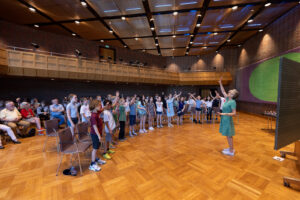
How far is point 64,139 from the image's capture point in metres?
2.65

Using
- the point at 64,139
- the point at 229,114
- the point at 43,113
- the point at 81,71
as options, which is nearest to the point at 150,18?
the point at 81,71

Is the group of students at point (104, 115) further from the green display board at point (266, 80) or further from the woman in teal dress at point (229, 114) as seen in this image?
the green display board at point (266, 80)

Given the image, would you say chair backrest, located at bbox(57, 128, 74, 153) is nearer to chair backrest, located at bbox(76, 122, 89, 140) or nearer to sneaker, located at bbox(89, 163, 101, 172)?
chair backrest, located at bbox(76, 122, 89, 140)

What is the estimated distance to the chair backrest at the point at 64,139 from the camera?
2539 mm

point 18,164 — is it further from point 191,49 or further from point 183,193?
point 191,49

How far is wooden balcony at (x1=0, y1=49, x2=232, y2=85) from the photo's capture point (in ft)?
22.6

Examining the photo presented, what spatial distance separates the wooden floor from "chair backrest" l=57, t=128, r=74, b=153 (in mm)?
610

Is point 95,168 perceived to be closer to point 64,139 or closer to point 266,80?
point 64,139

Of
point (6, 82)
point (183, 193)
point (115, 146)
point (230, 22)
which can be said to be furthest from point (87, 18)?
point (183, 193)

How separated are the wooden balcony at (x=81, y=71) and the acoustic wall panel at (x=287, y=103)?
1027 centimetres

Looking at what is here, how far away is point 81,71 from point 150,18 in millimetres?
6150

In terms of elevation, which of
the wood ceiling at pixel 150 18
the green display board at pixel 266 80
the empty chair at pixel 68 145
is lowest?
the empty chair at pixel 68 145

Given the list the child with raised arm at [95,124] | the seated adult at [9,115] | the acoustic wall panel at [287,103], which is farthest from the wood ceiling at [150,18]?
the acoustic wall panel at [287,103]

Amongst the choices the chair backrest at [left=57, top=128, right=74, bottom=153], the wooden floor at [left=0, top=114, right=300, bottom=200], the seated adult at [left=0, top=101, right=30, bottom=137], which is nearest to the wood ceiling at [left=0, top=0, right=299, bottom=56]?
the seated adult at [left=0, top=101, right=30, bottom=137]
